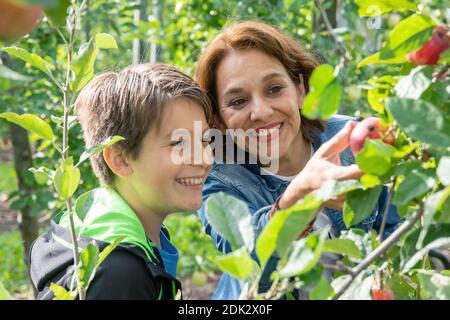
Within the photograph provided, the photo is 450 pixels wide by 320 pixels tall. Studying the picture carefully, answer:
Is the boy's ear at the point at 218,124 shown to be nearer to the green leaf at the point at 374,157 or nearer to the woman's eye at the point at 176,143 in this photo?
the woman's eye at the point at 176,143

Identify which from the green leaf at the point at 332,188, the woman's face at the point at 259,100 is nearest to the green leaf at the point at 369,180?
the green leaf at the point at 332,188

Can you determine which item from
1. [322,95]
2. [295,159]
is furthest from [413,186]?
[295,159]

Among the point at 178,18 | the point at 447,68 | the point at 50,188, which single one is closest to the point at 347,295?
the point at 447,68

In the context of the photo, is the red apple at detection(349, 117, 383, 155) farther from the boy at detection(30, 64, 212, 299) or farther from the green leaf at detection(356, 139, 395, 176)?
the boy at detection(30, 64, 212, 299)

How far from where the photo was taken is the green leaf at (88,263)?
0.94 meters

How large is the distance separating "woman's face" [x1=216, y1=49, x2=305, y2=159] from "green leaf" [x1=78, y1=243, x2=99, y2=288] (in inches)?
35.7

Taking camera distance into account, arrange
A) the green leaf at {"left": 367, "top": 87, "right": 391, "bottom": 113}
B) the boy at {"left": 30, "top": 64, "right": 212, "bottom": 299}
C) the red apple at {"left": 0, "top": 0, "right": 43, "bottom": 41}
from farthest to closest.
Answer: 1. the boy at {"left": 30, "top": 64, "right": 212, "bottom": 299}
2. the green leaf at {"left": 367, "top": 87, "right": 391, "bottom": 113}
3. the red apple at {"left": 0, "top": 0, "right": 43, "bottom": 41}

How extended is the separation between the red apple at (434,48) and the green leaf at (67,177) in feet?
1.57

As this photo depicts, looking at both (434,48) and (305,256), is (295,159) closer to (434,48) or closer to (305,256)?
(434,48)

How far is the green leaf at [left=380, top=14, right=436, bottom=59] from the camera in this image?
2.83 ft

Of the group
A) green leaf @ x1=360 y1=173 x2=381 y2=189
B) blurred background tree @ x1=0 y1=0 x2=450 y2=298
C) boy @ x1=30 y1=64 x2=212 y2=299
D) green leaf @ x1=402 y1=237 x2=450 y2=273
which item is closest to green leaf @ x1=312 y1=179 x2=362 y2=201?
green leaf @ x1=360 y1=173 x2=381 y2=189

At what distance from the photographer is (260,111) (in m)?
1.77

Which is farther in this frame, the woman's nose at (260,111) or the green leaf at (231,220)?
the woman's nose at (260,111)

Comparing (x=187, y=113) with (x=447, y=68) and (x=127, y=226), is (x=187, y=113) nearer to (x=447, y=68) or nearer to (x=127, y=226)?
(x=127, y=226)
